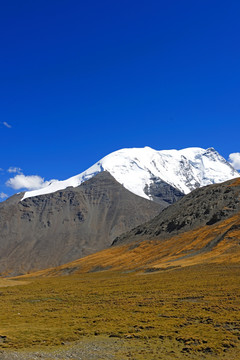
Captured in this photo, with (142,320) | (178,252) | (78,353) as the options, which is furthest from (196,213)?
(78,353)

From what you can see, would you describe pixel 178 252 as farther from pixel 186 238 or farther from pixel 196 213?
pixel 196 213

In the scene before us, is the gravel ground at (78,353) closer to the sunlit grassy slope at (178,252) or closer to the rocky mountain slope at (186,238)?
the sunlit grassy slope at (178,252)

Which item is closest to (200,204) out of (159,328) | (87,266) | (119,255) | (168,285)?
(119,255)

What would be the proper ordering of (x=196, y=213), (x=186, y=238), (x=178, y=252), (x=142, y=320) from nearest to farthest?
(x=142, y=320)
(x=178, y=252)
(x=186, y=238)
(x=196, y=213)

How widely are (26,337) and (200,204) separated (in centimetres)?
10790

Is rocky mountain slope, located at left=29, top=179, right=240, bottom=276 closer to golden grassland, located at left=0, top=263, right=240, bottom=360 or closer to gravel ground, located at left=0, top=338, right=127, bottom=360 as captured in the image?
golden grassland, located at left=0, top=263, right=240, bottom=360

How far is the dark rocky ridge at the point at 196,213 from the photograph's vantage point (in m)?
114

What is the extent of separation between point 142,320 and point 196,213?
9568cm

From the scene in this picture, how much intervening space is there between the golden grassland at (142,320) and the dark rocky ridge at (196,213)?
6659 cm

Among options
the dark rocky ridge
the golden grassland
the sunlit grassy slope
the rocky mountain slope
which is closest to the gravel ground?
the golden grassland

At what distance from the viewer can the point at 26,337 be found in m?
24.7

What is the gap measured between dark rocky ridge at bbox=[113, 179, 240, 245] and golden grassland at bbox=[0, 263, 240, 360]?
218 feet

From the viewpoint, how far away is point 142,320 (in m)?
29.3

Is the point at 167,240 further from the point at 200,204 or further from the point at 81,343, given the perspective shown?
the point at 81,343
